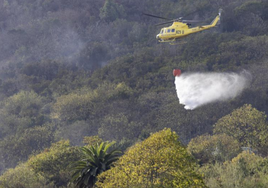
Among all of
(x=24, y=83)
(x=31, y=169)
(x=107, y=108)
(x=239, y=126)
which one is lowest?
(x=24, y=83)

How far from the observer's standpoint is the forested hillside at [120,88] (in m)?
A: 43.7

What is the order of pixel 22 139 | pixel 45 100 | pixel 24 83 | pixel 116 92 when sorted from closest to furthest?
1. pixel 22 139
2. pixel 116 92
3. pixel 45 100
4. pixel 24 83

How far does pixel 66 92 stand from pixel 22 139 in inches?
976

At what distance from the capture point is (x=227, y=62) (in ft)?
308

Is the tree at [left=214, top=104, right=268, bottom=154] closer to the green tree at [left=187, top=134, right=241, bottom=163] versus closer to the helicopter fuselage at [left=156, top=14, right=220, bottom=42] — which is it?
the green tree at [left=187, top=134, right=241, bottom=163]

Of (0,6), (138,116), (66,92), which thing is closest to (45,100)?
(66,92)

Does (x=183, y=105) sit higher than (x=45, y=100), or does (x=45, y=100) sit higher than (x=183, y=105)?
(x=183, y=105)

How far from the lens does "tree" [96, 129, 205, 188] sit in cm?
2681

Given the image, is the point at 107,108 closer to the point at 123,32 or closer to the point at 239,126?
the point at 239,126

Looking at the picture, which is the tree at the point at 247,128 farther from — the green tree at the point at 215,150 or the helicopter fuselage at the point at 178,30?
the helicopter fuselage at the point at 178,30

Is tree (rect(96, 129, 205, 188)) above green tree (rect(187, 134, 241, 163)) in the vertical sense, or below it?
above

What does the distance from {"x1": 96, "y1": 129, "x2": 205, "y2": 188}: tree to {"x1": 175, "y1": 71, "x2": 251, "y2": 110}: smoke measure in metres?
36.3

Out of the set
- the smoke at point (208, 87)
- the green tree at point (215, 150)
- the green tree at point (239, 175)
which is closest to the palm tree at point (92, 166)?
the green tree at point (239, 175)

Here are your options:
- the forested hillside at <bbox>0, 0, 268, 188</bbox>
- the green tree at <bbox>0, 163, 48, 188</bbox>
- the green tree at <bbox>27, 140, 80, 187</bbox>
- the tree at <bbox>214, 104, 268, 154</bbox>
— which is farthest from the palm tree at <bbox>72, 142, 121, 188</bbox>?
the tree at <bbox>214, 104, 268, 154</bbox>
